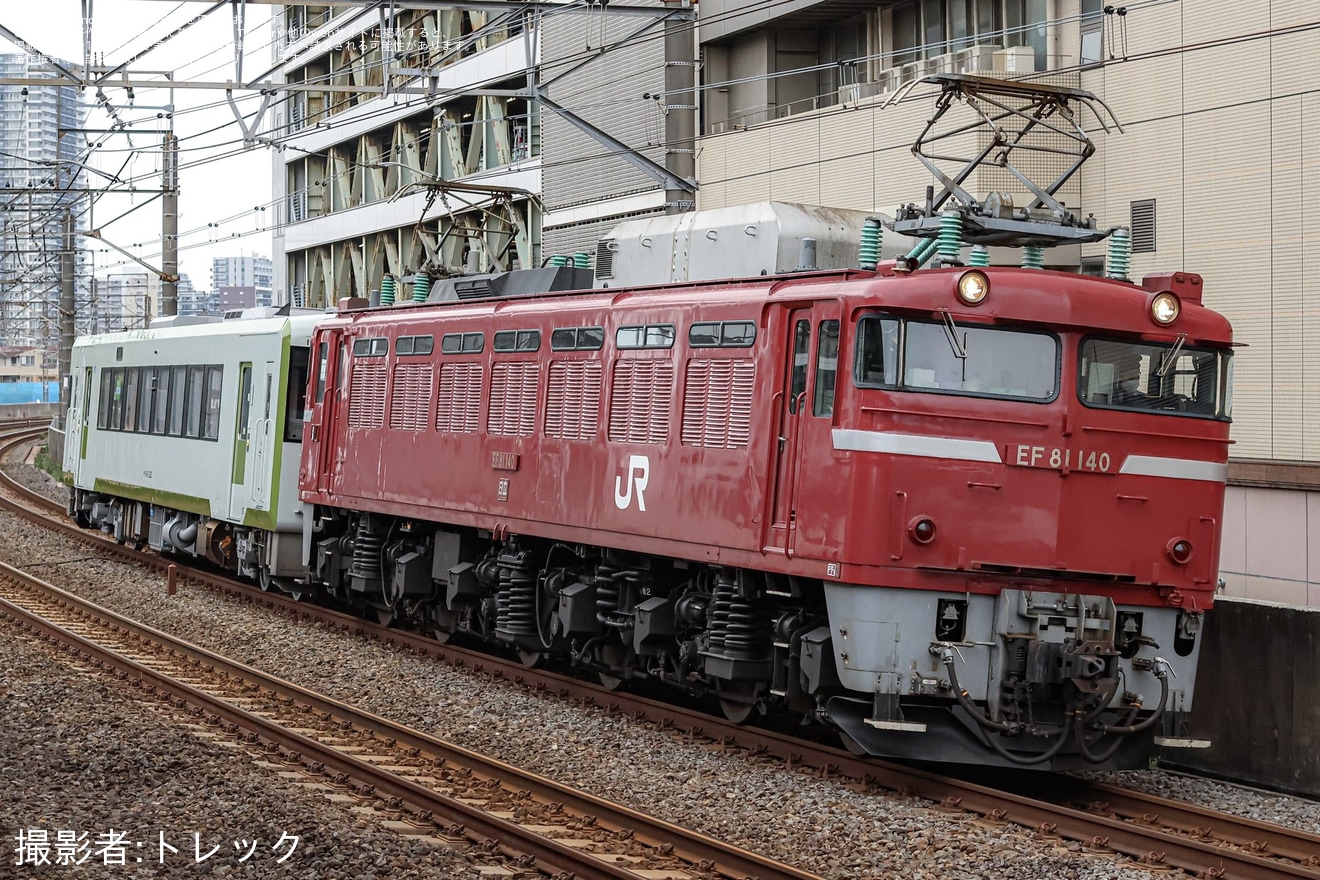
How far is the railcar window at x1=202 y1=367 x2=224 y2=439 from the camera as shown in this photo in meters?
22.2

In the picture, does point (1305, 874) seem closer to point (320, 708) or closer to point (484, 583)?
point (320, 708)

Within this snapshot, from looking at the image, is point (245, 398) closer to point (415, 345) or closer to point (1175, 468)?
point (415, 345)

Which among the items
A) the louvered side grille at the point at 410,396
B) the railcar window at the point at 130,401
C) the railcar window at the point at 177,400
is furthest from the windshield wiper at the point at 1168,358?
the railcar window at the point at 130,401

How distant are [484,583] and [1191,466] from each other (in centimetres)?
737

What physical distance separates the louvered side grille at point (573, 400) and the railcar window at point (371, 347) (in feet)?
12.8

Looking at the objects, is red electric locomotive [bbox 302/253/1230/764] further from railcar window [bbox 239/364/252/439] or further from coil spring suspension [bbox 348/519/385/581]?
railcar window [bbox 239/364/252/439]

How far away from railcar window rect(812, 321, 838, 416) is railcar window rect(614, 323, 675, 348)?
201 cm

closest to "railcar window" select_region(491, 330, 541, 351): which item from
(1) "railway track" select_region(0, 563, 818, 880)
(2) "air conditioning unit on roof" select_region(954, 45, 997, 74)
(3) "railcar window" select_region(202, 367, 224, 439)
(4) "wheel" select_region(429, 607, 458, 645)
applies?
(4) "wheel" select_region(429, 607, 458, 645)

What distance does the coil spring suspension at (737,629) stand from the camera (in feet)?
39.5

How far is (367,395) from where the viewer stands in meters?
18.4

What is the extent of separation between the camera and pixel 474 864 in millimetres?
8898

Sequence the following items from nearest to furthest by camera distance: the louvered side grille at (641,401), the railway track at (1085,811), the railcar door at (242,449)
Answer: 1. the railway track at (1085,811)
2. the louvered side grille at (641,401)
3. the railcar door at (242,449)

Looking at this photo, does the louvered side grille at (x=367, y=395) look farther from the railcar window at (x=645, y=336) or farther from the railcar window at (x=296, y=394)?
the railcar window at (x=645, y=336)

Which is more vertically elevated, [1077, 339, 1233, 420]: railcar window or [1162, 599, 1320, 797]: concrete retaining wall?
[1077, 339, 1233, 420]: railcar window
